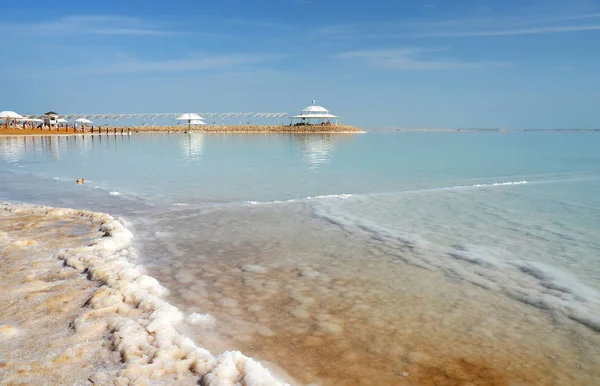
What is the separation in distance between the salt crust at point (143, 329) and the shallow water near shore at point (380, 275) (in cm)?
23

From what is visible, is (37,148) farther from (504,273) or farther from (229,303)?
(504,273)

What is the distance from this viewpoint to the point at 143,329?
3.63 meters

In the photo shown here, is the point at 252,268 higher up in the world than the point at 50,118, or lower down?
lower down

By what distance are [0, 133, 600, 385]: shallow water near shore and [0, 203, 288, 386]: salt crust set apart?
0.23 m

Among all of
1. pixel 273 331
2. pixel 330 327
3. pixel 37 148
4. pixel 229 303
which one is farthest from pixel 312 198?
pixel 37 148

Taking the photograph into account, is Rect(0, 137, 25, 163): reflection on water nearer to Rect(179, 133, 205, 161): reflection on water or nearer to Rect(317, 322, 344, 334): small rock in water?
Rect(179, 133, 205, 161): reflection on water

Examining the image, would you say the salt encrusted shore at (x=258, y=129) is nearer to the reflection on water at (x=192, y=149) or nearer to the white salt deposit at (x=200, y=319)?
the reflection on water at (x=192, y=149)

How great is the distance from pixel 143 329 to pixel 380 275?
2.82 meters

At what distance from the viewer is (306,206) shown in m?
9.88

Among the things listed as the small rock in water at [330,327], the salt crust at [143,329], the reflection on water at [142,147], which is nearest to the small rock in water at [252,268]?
the salt crust at [143,329]

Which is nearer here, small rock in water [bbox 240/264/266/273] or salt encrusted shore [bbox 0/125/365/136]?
small rock in water [bbox 240/264/266/273]

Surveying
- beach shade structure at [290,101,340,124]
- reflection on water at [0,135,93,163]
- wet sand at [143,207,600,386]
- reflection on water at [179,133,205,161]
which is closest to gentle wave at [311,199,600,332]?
wet sand at [143,207,600,386]

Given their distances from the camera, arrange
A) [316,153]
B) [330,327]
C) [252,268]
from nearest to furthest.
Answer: [330,327]
[252,268]
[316,153]

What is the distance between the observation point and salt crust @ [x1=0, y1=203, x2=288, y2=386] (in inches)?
119
